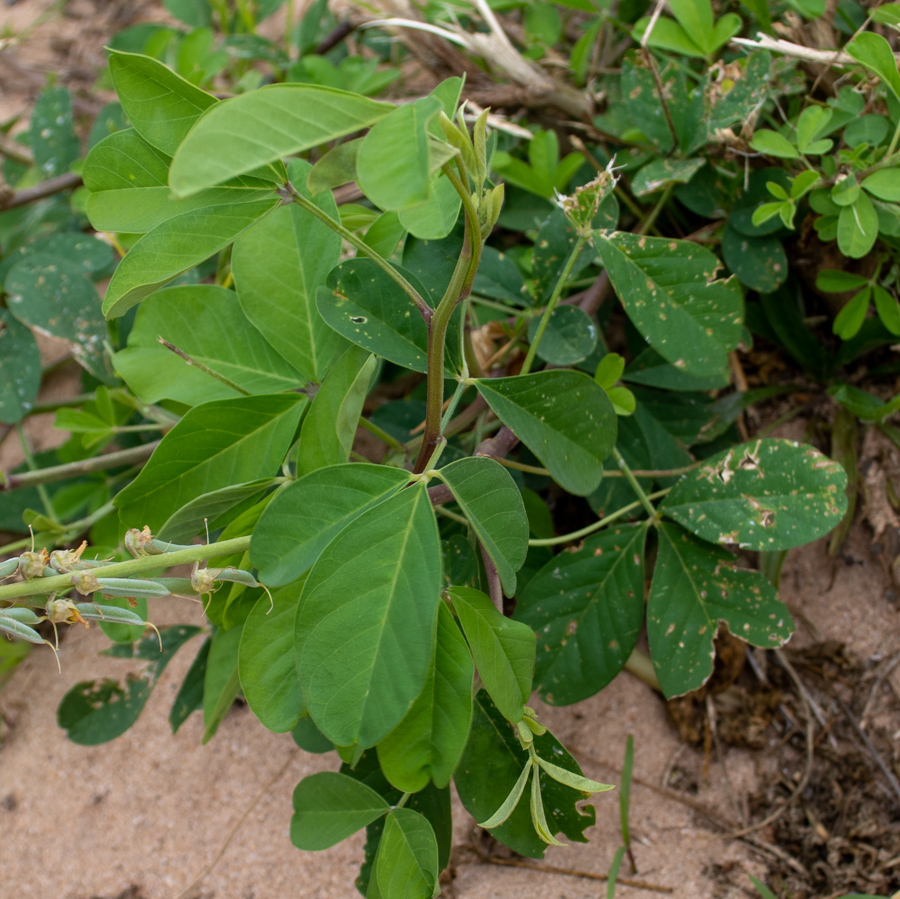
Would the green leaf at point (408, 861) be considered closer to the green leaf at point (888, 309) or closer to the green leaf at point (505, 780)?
the green leaf at point (505, 780)

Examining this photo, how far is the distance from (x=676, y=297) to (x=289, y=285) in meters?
0.56

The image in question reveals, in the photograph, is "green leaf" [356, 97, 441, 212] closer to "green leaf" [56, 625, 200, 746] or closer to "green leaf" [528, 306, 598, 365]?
"green leaf" [528, 306, 598, 365]

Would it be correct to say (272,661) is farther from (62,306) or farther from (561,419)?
(62,306)

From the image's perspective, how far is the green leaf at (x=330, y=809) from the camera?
0.93 meters

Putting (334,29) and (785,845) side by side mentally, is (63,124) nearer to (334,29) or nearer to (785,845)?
(334,29)

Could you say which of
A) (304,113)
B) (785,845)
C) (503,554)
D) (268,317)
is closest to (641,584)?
(503,554)

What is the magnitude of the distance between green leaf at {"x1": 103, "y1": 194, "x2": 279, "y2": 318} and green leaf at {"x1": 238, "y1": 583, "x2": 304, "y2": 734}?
1.20ft

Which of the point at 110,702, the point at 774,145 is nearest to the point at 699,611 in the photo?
the point at 774,145

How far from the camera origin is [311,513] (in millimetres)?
750

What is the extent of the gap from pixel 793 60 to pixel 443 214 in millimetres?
881

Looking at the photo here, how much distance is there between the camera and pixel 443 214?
0.79 meters

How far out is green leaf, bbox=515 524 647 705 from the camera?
1.02 meters

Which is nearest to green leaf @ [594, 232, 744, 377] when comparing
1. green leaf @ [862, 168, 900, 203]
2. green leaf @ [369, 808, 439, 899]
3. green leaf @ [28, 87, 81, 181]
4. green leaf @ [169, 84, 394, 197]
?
green leaf @ [862, 168, 900, 203]

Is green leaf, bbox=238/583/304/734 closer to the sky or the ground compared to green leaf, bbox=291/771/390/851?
closer to the sky
